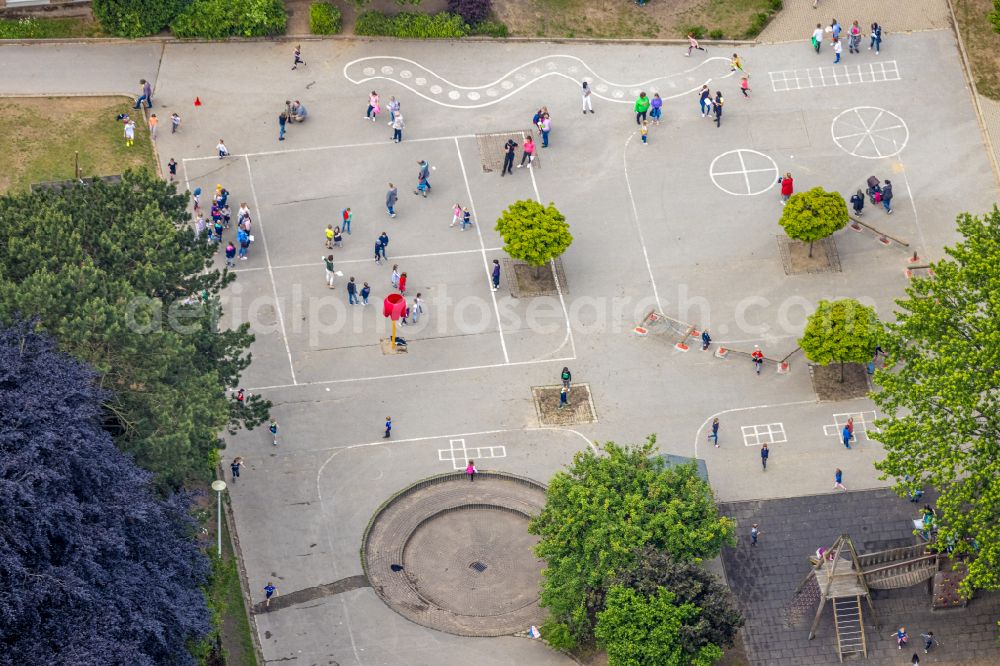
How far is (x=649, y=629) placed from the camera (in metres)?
97.7

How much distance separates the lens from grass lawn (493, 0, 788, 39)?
132m

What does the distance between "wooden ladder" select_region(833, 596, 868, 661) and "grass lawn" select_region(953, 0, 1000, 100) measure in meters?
39.6

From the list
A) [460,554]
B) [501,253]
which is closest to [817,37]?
[501,253]

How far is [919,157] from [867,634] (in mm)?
34263

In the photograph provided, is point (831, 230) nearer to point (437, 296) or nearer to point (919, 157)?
point (919, 157)

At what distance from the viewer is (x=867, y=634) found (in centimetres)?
10400

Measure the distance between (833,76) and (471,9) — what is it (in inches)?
901

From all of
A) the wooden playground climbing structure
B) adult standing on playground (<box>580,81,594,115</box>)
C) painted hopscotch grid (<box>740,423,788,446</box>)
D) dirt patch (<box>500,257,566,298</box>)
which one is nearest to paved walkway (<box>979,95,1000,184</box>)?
adult standing on playground (<box>580,81,594,115</box>)

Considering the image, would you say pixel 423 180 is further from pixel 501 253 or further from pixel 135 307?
pixel 135 307

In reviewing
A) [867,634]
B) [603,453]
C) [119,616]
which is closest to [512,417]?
[603,453]

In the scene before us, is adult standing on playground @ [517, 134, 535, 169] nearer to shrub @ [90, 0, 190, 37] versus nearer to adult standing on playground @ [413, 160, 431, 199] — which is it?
adult standing on playground @ [413, 160, 431, 199]

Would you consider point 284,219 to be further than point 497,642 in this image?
Yes

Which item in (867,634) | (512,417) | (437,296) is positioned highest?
(437,296)

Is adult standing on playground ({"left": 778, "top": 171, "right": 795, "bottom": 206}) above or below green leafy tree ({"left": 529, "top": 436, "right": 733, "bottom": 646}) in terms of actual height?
above
